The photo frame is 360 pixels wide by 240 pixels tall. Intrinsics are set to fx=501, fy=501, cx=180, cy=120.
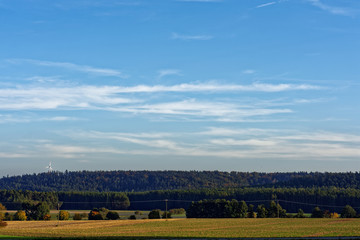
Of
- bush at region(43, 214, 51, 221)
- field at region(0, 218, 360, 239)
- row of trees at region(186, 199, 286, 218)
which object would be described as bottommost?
field at region(0, 218, 360, 239)

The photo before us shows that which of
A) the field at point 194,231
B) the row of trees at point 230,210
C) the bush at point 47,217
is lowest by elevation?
the field at point 194,231

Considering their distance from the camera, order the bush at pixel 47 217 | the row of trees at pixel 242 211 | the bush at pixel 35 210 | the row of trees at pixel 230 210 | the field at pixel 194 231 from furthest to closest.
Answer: the bush at pixel 35 210
the bush at pixel 47 217
the row of trees at pixel 230 210
the row of trees at pixel 242 211
the field at pixel 194 231

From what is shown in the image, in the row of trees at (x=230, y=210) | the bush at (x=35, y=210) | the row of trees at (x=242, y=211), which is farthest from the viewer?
the bush at (x=35, y=210)

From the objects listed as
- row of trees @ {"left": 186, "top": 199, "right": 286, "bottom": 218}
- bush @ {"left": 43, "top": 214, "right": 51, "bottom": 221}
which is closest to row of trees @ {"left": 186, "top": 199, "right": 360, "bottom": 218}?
row of trees @ {"left": 186, "top": 199, "right": 286, "bottom": 218}

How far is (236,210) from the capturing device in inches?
7215

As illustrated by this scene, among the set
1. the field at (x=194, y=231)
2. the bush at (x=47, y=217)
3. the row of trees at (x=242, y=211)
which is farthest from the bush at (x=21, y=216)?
the row of trees at (x=242, y=211)

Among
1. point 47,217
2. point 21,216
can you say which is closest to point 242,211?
point 47,217

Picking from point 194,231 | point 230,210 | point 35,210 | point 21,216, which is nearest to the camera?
point 194,231

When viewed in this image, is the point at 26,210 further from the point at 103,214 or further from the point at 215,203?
the point at 215,203

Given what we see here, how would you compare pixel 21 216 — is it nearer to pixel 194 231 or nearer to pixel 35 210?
pixel 35 210

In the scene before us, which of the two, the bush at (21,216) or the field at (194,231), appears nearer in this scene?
the field at (194,231)

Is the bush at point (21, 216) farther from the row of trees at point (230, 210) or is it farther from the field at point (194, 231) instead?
the row of trees at point (230, 210)

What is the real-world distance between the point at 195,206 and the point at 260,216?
25.9 metres

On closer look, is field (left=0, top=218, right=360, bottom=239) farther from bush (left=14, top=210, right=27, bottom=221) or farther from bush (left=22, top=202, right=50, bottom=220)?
bush (left=22, top=202, right=50, bottom=220)
